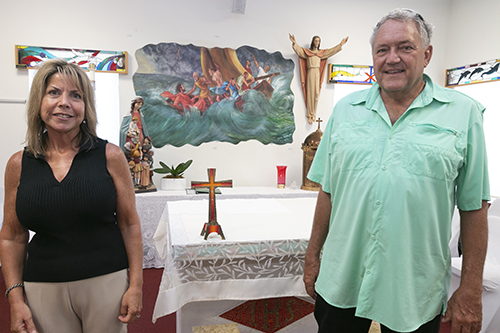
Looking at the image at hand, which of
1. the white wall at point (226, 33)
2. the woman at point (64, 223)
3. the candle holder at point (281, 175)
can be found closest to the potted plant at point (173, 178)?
the white wall at point (226, 33)

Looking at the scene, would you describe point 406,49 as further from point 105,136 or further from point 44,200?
point 105,136

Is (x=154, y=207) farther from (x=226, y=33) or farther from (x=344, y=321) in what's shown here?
(x=344, y=321)

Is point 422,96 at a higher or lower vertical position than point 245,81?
lower

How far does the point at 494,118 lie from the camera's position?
4637mm

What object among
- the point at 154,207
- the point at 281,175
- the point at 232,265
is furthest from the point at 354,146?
the point at 281,175

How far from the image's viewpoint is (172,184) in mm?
4270

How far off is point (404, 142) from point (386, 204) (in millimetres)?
218

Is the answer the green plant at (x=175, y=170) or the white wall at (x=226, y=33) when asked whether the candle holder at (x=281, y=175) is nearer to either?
the white wall at (x=226, y=33)

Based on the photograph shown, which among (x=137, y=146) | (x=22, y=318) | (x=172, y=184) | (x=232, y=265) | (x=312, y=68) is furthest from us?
(x=312, y=68)

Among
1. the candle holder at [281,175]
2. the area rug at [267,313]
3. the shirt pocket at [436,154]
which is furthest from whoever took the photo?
the candle holder at [281,175]

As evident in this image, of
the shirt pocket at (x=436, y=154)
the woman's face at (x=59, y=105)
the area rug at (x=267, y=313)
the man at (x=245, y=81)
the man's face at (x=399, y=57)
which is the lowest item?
the area rug at (x=267, y=313)

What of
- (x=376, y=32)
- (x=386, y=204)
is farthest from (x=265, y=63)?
(x=386, y=204)

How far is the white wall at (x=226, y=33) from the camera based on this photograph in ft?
13.9

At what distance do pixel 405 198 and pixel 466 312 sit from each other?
1.45 ft
